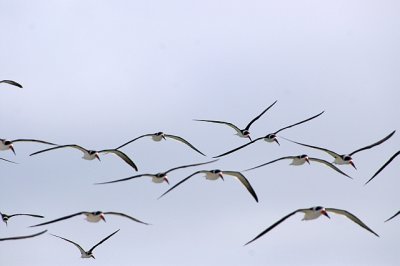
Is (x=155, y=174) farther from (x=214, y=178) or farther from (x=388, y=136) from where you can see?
(x=388, y=136)

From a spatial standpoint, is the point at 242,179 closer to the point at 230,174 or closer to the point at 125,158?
the point at 230,174

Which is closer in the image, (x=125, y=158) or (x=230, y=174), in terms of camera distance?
(x=230, y=174)

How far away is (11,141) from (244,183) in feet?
37.5

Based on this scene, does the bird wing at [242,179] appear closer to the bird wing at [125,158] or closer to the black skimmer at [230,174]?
the black skimmer at [230,174]

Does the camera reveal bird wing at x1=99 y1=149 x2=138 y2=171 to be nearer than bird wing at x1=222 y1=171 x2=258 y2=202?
No

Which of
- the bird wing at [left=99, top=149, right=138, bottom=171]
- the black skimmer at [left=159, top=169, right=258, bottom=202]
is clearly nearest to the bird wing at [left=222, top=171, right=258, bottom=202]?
the black skimmer at [left=159, top=169, right=258, bottom=202]

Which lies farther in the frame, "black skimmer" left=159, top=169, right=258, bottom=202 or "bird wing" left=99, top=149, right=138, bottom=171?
"bird wing" left=99, top=149, right=138, bottom=171

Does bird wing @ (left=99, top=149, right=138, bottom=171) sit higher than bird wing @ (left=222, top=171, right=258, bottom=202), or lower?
higher

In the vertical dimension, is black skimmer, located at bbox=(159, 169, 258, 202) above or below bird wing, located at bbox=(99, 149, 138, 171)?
below

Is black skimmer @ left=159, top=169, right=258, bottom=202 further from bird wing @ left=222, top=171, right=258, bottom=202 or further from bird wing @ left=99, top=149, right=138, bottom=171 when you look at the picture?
bird wing @ left=99, top=149, right=138, bottom=171

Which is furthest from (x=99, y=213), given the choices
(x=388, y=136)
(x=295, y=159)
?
(x=388, y=136)

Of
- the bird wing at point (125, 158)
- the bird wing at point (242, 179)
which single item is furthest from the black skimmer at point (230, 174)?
the bird wing at point (125, 158)

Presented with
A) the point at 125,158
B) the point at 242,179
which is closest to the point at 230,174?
the point at 242,179

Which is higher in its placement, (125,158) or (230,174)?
(125,158)
